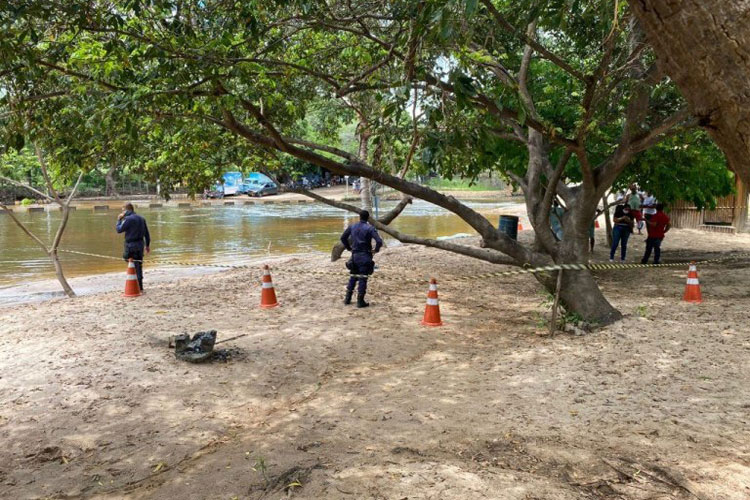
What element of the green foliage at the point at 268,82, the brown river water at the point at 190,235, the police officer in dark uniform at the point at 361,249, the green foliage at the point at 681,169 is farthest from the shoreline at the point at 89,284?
the green foliage at the point at 681,169

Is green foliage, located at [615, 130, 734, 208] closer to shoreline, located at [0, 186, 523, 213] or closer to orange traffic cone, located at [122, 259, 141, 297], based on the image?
orange traffic cone, located at [122, 259, 141, 297]

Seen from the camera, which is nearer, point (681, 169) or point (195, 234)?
point (681, 169)

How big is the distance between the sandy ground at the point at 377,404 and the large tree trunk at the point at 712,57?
2320 millimetres

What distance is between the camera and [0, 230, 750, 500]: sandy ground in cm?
393

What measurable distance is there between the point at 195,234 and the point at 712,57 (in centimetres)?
2529

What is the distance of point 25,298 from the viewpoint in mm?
12938

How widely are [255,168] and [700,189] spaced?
909cm

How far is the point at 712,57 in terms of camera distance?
6.93 feet

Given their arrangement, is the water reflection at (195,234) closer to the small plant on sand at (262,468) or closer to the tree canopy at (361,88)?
the tree canopy at (361,88)

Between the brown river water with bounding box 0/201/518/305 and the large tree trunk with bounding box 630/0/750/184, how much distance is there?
1376 cm

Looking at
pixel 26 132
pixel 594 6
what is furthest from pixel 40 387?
pixel 594 6

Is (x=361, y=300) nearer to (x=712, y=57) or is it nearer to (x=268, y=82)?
(x=268, y=82)

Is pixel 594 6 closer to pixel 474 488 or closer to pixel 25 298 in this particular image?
pixel 474 488

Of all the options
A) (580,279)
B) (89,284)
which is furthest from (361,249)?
(89,284)
